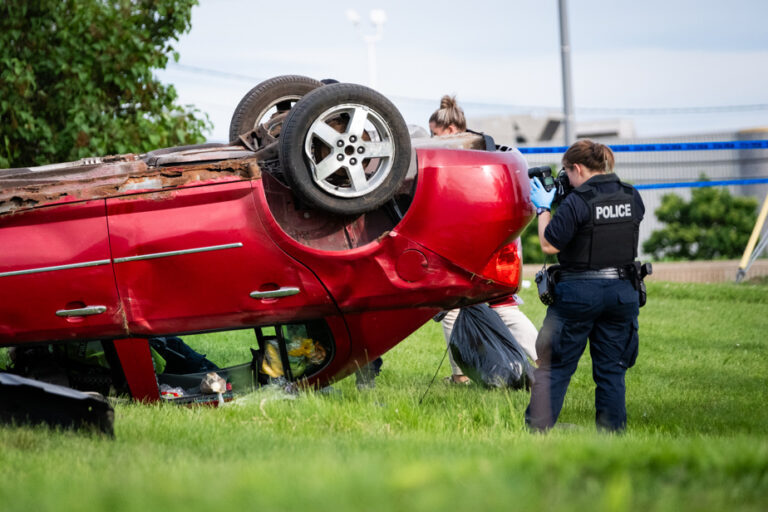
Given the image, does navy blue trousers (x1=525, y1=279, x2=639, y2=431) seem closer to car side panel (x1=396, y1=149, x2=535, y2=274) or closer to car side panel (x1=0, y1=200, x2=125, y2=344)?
car side panel (x1=396, y1=149, x2=535, y2=274)

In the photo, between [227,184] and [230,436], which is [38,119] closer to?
[227,184]

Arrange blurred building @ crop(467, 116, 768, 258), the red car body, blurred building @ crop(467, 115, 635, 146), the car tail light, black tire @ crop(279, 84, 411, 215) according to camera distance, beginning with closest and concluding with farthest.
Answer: black tire @ crop(279, 84, 411, 215), the red car body, the car tail light, blurred building @ crop(467, 116, 768, 258), blurred building @ crop(467, 115, 635, 146)

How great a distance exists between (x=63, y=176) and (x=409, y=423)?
2.35 metres

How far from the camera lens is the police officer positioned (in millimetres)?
4762

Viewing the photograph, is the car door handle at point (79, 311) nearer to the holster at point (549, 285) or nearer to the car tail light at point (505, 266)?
the car tail light at point (505, 266)

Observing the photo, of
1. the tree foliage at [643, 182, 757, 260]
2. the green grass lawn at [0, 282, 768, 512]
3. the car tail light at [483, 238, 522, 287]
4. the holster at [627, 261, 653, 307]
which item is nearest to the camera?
the green grass lawn at [0, 282, 768, 512]

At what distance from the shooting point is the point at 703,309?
11.3 meters

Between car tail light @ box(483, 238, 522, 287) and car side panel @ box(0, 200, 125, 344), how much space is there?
6.71 ft

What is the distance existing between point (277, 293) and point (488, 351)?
187 centimetres

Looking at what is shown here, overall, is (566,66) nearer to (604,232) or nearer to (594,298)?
(604,232)

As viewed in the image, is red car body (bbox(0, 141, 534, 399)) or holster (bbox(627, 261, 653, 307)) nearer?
red car body (bbox(0, 141, 534, 399))

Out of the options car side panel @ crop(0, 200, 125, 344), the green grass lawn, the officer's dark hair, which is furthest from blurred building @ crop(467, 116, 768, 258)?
car side panel @ crop(0, 200, 125, 344)

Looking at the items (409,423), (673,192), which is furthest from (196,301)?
(673,192)

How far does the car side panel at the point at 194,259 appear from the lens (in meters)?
4.72
